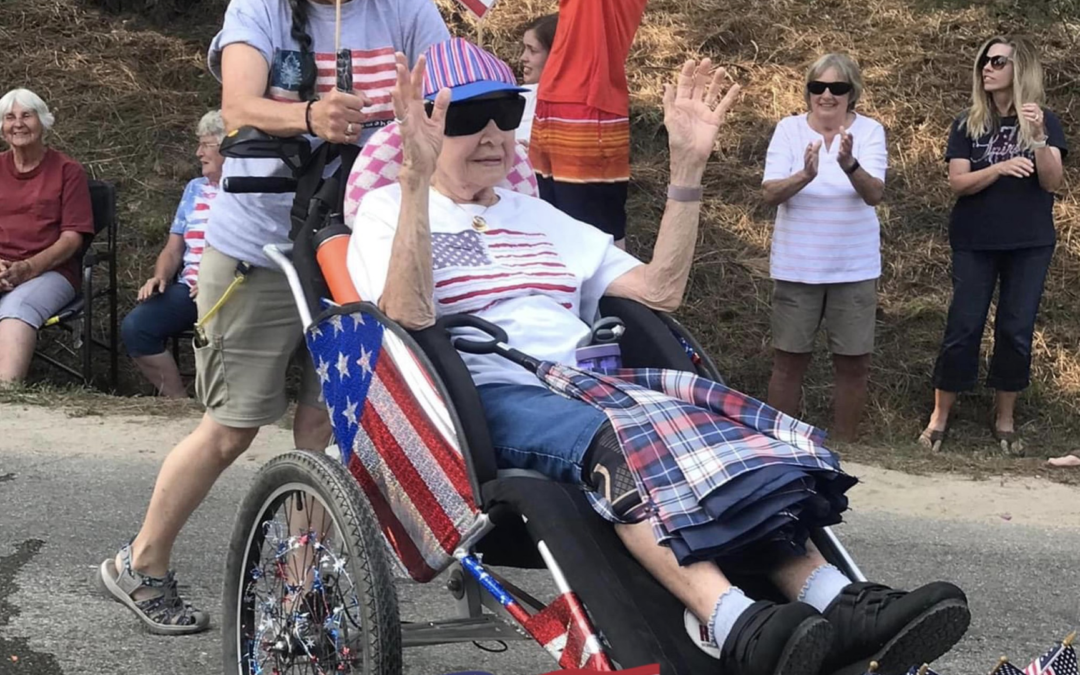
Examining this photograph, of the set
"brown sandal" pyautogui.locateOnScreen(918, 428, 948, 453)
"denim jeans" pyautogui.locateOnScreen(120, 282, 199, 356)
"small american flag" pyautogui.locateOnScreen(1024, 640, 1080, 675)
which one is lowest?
"brown sandal" pyautogui.locateOnScreen(918, 428, 948, 453)

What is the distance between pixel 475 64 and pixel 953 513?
2.97m

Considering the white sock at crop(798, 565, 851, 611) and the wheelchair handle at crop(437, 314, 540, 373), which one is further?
the wheelchair handle at crop(437, 314, 540, 373)

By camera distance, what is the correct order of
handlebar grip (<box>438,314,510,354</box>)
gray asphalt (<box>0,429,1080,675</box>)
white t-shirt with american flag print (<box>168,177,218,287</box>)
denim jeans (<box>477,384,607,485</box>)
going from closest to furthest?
denim jeans (<box>477,384,607,485</box>), handlebar grip (<box>438,314,510,354</box>), gray asphalt (<box>0,429,1080,675</box>), white t-shirt with american flag print (<box>168,177,218,287</box>)

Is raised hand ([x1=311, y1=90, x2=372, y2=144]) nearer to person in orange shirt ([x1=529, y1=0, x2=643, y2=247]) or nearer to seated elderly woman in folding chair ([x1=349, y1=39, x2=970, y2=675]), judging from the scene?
seated elderly woman in folding chair ([x1=349, y1=39, x2=970, y2=675])

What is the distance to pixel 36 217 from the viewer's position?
22.7ft

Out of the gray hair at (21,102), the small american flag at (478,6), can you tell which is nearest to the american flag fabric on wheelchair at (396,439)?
the small american flag at (478,6)

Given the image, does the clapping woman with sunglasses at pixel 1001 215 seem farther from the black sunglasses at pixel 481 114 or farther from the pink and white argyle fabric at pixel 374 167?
the pink and white argyle fabric at pixel 374 167

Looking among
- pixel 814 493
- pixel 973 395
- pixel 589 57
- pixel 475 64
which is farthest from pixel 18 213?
pixel 814 493

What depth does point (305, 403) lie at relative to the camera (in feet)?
12.3

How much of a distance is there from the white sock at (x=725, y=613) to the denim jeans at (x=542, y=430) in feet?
1.34

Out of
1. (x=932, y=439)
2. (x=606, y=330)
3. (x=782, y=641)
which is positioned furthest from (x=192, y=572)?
(x=932, y=439)

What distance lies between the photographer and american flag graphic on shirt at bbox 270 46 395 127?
337 centimetres

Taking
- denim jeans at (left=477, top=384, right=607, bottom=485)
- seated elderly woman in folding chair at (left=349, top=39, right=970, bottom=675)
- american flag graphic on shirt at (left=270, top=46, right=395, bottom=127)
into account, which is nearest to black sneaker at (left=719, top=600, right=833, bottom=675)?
seated elderly woman in folding chair at (left=349, top=39, right=970, bottom=675)

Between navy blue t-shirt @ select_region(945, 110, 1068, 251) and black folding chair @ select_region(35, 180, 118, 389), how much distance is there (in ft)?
14.3
